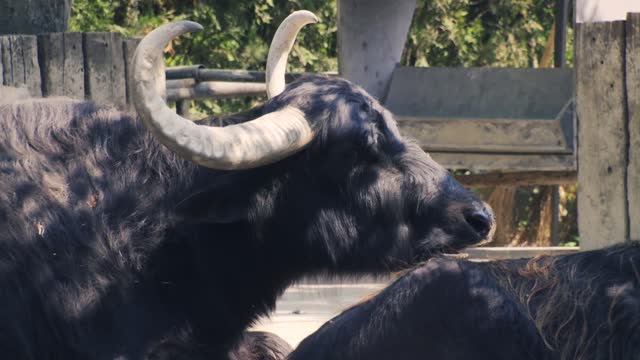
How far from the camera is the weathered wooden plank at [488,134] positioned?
903cm

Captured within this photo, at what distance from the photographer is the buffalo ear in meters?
4.60

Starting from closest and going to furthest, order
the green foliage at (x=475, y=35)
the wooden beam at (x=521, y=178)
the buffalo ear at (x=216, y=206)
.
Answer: the buffalo ear at (x=216, y=206) → the wooden beam at (x=521, y=178) → the green foliage at (x=475, y=35)

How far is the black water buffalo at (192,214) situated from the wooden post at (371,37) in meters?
4.61

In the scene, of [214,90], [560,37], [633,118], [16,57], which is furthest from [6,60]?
[560,37]

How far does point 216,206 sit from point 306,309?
3458 millimetres

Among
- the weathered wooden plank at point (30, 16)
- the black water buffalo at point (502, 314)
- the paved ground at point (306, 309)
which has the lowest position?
the paved ground at point (306, 309)

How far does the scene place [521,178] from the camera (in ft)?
35.9

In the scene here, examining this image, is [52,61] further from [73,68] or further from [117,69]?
[117,69]

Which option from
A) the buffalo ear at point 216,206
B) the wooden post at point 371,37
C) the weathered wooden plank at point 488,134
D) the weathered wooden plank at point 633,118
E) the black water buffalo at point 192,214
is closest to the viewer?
the black water buffalo at point 192,214

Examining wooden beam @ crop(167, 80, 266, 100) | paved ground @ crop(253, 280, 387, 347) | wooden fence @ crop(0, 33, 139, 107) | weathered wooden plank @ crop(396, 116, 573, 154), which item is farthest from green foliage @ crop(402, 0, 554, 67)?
wooden fence @ crop(0, 33, 139, 107)

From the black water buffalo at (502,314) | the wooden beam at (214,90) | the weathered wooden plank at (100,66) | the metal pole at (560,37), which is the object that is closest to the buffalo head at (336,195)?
the black water buffalo at (502,314)

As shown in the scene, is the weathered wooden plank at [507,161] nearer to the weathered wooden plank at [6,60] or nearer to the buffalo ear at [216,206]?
the weathered wooden plank at [6,60]

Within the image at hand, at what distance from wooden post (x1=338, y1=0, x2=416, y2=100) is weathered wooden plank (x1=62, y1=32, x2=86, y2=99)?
10.3 feet

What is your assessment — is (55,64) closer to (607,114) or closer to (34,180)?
(34,180)
